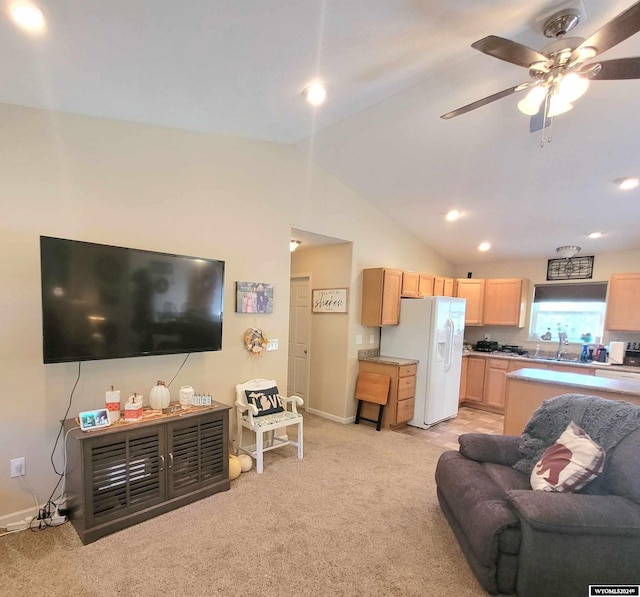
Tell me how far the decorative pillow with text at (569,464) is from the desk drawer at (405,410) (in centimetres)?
227

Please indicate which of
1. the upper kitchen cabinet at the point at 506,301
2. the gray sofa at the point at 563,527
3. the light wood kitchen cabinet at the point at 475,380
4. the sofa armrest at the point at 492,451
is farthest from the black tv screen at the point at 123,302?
the upper kitchen cabinet at the point at 506,301

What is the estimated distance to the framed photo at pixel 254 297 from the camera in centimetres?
341

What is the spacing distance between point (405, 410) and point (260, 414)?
82.4 inches

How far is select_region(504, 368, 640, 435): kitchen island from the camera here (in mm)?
2832

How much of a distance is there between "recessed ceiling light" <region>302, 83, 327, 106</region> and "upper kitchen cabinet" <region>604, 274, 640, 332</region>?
15.6 ft

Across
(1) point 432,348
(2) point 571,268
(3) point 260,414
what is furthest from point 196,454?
(2) point 571,268

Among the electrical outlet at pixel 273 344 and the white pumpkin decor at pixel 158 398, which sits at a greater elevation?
the electrical outlet at pixel 273 344

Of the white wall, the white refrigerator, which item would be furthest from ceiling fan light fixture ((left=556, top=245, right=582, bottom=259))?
the white wall

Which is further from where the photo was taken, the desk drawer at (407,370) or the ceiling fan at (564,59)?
the desk drawer at (407,370)

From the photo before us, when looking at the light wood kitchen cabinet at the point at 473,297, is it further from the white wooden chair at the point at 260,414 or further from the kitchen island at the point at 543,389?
the white wooden chair at the point at 260,414

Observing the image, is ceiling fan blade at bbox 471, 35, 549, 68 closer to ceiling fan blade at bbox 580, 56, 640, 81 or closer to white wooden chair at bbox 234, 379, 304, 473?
ceiling fan blade at bbox 580, 56, 640, 81

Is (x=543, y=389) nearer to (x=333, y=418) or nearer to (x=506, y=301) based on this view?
(x=333, y=418)

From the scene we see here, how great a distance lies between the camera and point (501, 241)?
5.18 m

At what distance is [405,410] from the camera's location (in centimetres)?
447
